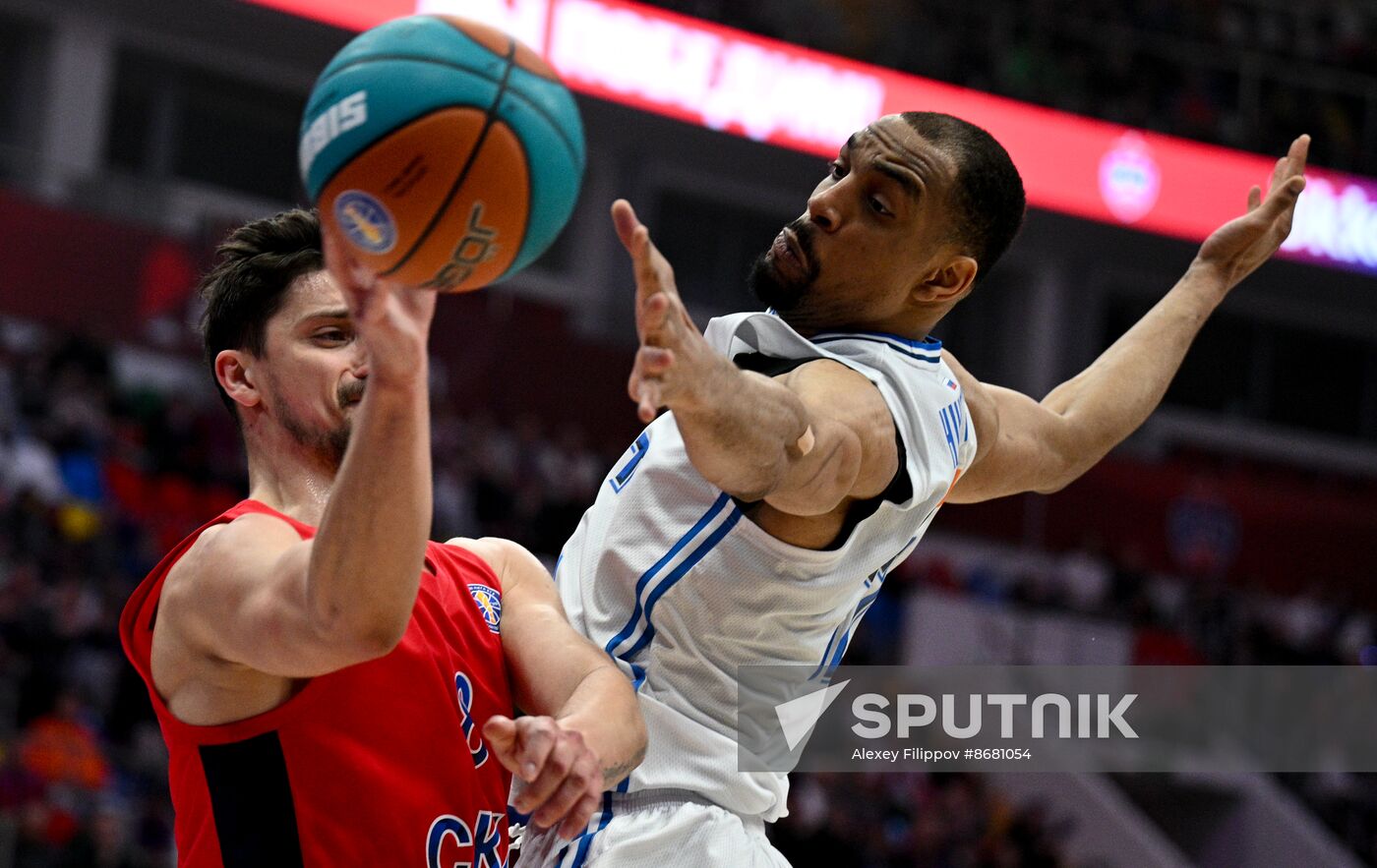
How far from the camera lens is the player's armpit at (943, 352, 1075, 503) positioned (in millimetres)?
3564

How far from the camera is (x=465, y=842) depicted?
110 inches

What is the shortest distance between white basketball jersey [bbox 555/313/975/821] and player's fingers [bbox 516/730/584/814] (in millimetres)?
650

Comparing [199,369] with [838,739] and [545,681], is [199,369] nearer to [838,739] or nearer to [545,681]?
[838,739]

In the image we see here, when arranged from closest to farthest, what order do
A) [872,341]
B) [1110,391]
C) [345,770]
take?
[345,770]
[872,341]
[1110,391]

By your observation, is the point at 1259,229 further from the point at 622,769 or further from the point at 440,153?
the point at 440,153

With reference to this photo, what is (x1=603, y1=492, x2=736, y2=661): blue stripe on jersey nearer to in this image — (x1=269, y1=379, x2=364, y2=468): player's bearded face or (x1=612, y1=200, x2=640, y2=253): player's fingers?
(x1=269, y1=379, x2=364, y2=468): player's bearded face

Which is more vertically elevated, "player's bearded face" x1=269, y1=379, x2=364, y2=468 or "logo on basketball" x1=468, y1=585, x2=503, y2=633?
"player's bearded face" x1=269, y1=379, x2=364, y2=468

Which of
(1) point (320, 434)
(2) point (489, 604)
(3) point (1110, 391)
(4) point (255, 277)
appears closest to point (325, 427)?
(1) point (320, 434)

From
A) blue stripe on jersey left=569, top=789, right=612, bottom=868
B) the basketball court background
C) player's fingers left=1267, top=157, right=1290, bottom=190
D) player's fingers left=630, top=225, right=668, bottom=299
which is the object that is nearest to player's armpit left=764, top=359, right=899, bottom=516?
player's fingers left=630, top=225, right=668, bottom=299

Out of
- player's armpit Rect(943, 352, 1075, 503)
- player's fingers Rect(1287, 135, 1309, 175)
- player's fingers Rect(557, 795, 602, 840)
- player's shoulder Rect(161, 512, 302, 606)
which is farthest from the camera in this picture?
player's fingers Rect(1287, 135, 1309, 175)

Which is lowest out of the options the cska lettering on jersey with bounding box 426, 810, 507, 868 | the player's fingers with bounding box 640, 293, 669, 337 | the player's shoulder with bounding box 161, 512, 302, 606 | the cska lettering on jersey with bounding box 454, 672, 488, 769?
the cska lettering on jersey with bounding box 426, 810, 507, 868

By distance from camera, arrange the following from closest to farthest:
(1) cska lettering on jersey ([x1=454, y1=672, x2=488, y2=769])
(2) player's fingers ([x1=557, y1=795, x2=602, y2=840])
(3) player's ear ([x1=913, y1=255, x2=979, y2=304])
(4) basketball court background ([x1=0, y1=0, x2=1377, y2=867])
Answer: (2) player's fingers ([x1=557, y1=795, x2=602, y2=840]) < (1) cska lettering on jersey ([x1=454, y1=672, x2=488, y2=769]) < (3) player's ear ([x1=913, y1=255, x2=979, y2=304]) < (4) basketball court background ([x1=0, y1=0, x2=1377, y2=867])

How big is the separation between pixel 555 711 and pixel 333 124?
1101 mm

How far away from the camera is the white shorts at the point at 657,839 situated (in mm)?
2816
